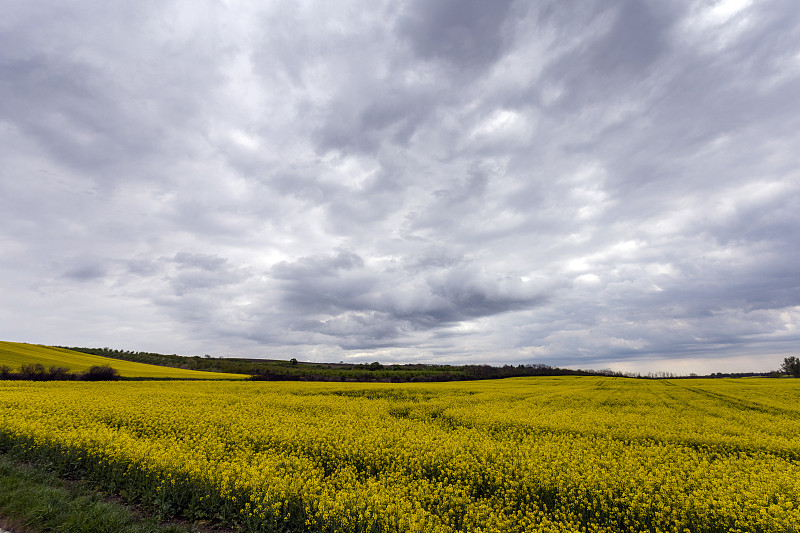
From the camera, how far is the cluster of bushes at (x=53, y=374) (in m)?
34.1

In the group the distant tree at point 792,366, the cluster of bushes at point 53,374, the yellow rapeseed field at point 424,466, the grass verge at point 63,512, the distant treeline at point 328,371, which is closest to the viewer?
the grass verge at point 63,512

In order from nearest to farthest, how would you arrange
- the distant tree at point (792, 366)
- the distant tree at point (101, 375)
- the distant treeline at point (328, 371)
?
the distant tree at point (101, 375) < the distant treeline at point (328, 371) < the distant tree at point (792, 366)

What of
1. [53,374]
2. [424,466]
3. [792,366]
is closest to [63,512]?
[424,466]

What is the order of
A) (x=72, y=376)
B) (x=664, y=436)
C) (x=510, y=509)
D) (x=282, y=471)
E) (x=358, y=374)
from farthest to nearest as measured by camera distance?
1. (x=358, y=374)
2. (x=72, y=376)
3. (x=664, y=436)
4. (x=282, y=471)
5. (x=510, y=509)

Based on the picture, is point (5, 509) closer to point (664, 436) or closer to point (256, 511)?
point (256, 511)

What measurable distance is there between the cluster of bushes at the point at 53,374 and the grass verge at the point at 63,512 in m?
36.3

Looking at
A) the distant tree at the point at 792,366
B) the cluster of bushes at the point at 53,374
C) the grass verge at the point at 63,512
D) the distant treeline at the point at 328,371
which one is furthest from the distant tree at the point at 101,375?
the distant tree at the point at 792,366

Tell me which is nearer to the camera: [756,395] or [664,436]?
[664,436]

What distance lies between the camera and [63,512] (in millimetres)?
6961

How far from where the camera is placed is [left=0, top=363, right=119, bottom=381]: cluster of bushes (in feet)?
112

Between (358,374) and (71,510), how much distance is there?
190 ft

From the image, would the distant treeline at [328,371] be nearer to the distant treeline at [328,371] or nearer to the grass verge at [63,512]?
the distant treeline at [328,371]

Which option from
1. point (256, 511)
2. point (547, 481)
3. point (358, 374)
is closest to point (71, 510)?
point (256, 511)

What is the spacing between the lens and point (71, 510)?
23.2 feet
